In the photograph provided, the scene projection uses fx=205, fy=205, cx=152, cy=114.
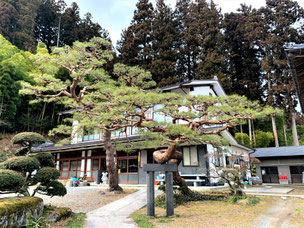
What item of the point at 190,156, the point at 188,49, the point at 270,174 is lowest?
the point at 270,174

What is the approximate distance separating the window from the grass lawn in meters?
4.47

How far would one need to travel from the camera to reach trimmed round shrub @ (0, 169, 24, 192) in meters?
4.16

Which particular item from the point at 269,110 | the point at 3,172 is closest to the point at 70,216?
the point at 3,172

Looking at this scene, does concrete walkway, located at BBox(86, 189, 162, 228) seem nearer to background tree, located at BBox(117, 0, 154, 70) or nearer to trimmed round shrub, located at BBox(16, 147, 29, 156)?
trimmed round shrub, located at BBox(16, 147, 29, 156)

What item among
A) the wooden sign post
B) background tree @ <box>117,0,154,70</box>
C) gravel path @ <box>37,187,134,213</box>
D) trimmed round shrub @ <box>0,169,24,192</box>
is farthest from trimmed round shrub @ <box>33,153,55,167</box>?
background tree @ <box>117,0,154,70</box>

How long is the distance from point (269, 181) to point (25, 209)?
18.1m

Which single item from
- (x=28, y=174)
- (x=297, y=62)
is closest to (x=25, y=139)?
(x=28, y=174)

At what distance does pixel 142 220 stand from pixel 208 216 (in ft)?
5.81

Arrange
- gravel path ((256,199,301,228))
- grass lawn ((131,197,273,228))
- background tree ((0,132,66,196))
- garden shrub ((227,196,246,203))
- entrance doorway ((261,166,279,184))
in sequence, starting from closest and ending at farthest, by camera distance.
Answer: background tree ((0,132,66,196)) → gravel path ((256,199,301,228)) → grass lawn ((131,197,273,228)) → garden shrub ((227,196,246,203)) → entrance doorway ((261,166,279,184))

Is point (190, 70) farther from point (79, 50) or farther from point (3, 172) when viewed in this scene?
point (3, 172)

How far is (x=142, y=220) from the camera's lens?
5176mm

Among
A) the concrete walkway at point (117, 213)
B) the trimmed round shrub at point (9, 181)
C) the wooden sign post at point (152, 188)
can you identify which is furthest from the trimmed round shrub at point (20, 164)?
the wooden sign post at point (152, 188)

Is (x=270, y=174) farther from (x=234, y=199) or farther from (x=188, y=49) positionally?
(x=188, y=49)

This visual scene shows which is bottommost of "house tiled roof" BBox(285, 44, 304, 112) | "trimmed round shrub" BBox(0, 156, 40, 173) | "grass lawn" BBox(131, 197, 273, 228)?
"grass lawn" BBox(131, 197, 273, 228)
